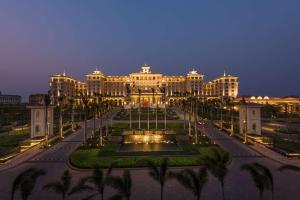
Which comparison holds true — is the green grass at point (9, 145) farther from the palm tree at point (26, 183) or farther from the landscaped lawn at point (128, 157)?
the palm tree at point (26, 183)

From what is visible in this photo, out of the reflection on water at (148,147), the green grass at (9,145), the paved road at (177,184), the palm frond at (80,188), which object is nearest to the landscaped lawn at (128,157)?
the reflection on water at (148,147)

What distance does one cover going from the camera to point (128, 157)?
42.7 m

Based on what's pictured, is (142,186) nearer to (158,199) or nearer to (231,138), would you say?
(158,199)

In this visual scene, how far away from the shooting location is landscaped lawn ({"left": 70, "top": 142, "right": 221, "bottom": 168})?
125ft

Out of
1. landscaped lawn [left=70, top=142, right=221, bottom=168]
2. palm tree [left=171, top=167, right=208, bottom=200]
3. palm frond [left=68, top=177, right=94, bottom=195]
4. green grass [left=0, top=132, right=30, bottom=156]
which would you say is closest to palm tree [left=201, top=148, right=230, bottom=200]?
palm tree [left=171, top=167, right=208, bottom=200]

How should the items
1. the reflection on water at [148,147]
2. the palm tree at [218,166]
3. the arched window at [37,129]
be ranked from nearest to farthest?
the palm tree at [218,166] < the reflection on water at [148,147] < the arched window at [37,129]

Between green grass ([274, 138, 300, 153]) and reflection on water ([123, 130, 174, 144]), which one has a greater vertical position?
reflection on water ([123, 130, 174, 144])

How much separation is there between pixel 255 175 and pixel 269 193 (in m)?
5.26

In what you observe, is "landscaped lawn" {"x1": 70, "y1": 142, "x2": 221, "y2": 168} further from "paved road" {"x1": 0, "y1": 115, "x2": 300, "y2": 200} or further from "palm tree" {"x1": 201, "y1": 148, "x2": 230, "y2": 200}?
"palm tree" {"x1": 201, "y1": 148, "x2": 230, "y2": 200}

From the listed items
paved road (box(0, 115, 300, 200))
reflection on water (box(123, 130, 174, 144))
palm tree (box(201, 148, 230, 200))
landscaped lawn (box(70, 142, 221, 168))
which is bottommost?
paved road (box(0, 115, 300, 200))

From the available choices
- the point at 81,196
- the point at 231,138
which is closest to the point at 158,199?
the point at 81,196

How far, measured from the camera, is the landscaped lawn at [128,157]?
1505 inches

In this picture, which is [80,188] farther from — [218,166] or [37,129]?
[37,129]

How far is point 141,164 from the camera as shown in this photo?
37750 millimetres
